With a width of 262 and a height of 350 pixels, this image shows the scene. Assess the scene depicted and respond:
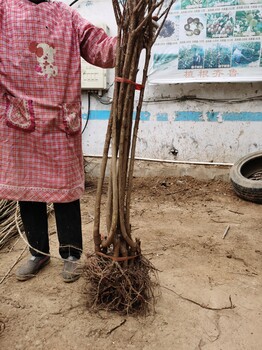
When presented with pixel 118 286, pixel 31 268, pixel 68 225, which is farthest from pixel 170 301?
pixel 31 268

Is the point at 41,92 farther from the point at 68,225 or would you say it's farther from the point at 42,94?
the point at 68,225

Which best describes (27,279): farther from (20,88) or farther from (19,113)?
(20,88)

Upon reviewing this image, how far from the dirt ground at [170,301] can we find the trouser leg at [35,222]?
195 millimetres

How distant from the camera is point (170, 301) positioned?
1542 millimetres

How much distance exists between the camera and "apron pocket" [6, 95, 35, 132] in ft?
4.89

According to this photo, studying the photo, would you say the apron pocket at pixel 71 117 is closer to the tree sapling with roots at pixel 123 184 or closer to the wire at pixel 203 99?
the tree sapling with roots at pixel 123 184

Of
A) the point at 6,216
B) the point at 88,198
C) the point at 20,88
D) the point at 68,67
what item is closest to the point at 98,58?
the point at 68,67

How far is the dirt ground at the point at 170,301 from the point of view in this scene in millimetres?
1287

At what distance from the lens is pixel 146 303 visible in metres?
1.48

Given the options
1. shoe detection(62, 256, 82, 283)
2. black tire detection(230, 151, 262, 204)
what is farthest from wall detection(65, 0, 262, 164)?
shoe detection(62, 256, 82, 283)

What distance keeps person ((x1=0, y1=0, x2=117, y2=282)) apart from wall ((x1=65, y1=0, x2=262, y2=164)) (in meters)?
2.35

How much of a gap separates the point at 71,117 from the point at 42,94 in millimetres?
175

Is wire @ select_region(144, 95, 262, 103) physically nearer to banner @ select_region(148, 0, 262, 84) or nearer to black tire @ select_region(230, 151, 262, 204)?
banner @ select_region(148, 0, 262, 84)

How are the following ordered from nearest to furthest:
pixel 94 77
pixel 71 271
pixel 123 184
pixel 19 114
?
pixel 123 184 < pixel 19 114 < pixel 71 271 < pixel 94 77
